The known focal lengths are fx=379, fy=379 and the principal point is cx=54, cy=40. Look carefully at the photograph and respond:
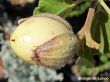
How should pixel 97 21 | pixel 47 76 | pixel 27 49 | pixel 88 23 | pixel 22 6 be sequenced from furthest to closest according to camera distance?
pixel 22 6, pixel 47 76, pixel 97 21, pixel 88 23, pixel 27 49

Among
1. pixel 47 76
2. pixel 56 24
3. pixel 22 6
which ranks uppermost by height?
pixel 22 6

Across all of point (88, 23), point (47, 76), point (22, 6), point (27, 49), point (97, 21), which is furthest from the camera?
point (22, 6)

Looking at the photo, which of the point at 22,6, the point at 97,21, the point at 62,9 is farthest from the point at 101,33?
the point at 22,6

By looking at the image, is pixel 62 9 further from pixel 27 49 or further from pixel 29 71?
pixel 29 71

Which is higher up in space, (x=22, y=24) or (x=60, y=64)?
(x=22, y=24)

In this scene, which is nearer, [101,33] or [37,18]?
[37,18]
